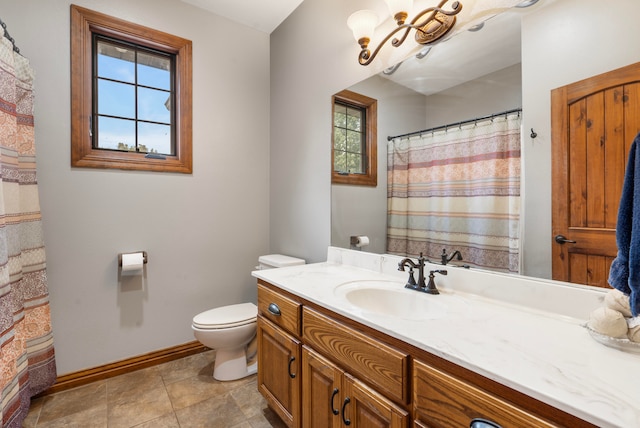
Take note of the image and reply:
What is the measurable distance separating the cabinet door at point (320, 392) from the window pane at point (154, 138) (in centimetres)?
187

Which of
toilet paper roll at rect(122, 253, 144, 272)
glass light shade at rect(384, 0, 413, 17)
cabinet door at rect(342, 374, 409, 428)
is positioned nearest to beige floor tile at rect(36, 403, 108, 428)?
toilet paper roll at rect(122, 253, 144, 272)

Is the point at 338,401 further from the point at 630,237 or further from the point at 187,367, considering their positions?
the point at 187,367

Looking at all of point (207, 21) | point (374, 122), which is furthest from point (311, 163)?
point (207, 21)

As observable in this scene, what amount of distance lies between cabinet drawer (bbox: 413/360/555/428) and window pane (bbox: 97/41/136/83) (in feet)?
8.42

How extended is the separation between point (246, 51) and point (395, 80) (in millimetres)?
1570

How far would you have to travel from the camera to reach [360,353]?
3.27ft

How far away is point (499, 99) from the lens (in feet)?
3.91

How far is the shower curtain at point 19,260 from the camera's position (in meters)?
1.32

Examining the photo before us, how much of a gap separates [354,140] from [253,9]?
146cm

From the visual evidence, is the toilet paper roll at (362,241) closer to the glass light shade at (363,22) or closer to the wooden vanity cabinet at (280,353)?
the wooden vanity cabinet at (280,353)

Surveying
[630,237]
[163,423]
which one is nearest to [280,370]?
[163,423]

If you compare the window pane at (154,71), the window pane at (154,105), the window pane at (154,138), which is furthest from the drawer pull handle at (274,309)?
the window pane at (154,71)

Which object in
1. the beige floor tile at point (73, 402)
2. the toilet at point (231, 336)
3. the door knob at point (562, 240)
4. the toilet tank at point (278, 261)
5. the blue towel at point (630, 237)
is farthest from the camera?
the toilet tank at point (278, 261)

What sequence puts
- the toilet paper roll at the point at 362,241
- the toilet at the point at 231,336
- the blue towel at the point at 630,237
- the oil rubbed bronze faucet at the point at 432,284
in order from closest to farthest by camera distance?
1. the blue towel at the point at 630,237
2. the oil rubbed bronze faucet at the point at 432,284
3. the toilet paper roll at the point at 362,241
4. the toilet at the point at 231,336
